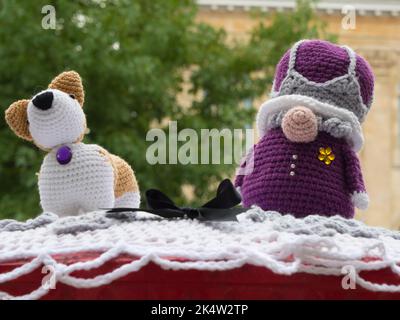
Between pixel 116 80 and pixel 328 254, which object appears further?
pixel 116 80

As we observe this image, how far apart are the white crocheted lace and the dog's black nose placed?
0.11 metres

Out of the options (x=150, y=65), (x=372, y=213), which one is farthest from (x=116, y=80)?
(x=372, y=213)

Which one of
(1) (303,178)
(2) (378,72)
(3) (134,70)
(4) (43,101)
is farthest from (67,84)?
(2) (378,72)

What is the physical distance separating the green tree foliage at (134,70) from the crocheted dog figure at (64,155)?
1.82 meters

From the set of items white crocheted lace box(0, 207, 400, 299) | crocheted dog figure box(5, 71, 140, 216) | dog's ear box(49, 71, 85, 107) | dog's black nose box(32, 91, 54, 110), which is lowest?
white crocheted lace box(0, 207, 400, 299)

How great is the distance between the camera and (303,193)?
688 millimetres

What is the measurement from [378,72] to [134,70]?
8.44 ft

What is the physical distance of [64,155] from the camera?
642 millimetres

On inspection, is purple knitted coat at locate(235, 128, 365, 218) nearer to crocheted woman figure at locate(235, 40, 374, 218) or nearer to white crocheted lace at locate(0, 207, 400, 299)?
crocheted woman figure at locate(235, 40, 374, 218)

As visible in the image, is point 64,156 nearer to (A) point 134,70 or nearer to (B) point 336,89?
(B) point 336,89

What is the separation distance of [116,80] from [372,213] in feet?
8.83

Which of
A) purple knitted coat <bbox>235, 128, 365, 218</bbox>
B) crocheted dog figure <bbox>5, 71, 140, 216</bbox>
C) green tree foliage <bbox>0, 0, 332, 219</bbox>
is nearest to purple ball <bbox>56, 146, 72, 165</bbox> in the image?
crocheted dog figure <bbox>5, 71, 140, 216</bbox>

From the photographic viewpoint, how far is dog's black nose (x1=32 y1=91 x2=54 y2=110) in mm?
630
